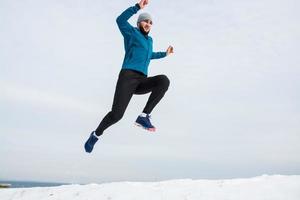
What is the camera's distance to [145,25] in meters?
6.91

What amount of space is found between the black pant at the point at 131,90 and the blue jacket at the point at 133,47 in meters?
0.12

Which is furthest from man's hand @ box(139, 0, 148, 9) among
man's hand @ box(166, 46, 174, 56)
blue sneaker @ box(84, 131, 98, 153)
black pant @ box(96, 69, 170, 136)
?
blue sneaker @ box(84, 131, 98, 153)

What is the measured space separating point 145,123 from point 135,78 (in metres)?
0.81

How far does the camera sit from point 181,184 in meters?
9.66

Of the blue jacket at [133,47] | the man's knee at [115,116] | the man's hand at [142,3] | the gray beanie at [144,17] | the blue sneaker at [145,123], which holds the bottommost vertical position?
the blue sneaker at [145,123]

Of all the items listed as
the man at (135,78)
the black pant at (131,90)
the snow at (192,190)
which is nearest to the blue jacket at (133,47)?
the man at (135,78)

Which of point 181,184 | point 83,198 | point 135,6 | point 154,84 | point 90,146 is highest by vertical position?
point 135,6

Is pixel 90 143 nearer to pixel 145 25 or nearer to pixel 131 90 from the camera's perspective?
pixel 131 90

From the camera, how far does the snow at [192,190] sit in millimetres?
8206

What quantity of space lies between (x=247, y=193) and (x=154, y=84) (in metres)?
3.31

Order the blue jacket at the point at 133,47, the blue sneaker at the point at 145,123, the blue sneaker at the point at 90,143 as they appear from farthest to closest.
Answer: the blue sneaker at the point at 90,143 → the blue sneaker at the point at 145,123 → the blue jacket at the point at 133,47

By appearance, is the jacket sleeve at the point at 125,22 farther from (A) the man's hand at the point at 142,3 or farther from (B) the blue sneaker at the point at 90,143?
(B) the blue sneaker at the point at 90,143

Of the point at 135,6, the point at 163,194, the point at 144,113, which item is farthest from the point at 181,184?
the point at 135,6

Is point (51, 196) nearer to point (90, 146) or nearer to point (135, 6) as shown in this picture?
point (90, 146)
